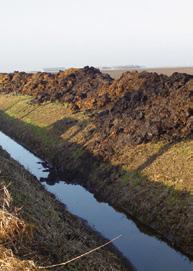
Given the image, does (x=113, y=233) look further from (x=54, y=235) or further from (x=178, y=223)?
(x=54, y=235)

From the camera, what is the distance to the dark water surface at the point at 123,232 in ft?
76.9

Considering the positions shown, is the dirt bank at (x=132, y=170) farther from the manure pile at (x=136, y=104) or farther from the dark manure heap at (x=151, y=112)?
the manure pile at (x=136, y=104)

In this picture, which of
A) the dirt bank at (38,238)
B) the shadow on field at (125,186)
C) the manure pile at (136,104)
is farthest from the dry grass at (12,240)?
the manure pile at (136,104)

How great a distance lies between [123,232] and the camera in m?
27.7

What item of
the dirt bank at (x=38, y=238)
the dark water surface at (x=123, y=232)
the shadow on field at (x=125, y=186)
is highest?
the dirt bank at (x=38, y=238)

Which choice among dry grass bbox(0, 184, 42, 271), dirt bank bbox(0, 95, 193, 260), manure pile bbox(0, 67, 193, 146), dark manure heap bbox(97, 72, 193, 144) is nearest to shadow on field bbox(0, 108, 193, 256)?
dirt bank bbox(0, 95, 193, 260)

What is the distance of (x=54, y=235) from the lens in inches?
748

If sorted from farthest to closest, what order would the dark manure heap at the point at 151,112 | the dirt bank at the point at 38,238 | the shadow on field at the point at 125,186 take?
the dark manure heap at the point at 151,112
the shadow on field at the point at 125,186
the dirt bank at the point at 38,238

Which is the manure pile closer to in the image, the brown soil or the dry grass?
the brown soil

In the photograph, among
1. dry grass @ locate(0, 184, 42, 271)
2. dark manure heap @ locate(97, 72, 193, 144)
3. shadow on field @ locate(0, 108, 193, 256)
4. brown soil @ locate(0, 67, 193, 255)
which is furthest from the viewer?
dark manure heap @ locate(97, 72, 193, 144)

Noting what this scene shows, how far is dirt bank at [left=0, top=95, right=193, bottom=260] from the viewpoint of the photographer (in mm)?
27625

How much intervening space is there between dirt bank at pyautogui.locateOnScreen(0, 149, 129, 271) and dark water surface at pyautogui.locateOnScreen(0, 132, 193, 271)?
148 centimetres

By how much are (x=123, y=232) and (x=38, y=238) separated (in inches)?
455

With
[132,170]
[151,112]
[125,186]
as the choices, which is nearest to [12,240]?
[125,186]
